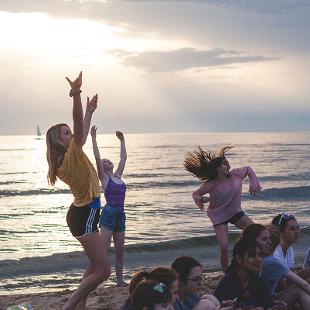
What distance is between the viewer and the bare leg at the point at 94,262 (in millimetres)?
5828

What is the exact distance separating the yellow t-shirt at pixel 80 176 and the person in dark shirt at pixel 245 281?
4.76ft

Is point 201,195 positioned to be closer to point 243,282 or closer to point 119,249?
point 119,249

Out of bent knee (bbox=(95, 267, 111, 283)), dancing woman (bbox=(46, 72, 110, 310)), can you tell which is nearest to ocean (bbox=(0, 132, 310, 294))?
bent knee (bbox=(95, 267, 111, 283))

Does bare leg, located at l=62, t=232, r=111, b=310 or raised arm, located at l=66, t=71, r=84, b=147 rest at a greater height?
raised arm, located at l=66, t=71, r=84, b=147

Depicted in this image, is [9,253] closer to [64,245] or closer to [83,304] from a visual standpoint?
[64,245]

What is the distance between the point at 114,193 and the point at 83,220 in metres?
2.57

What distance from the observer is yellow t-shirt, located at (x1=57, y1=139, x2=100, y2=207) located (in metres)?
5.71

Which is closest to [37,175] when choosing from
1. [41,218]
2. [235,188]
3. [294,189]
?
[294,189]

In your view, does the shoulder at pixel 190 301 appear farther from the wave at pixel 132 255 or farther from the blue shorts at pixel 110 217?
the wave at pixel 132 255

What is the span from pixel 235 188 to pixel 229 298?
2.87 meters

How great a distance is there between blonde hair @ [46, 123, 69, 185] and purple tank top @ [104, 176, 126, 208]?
255 cm

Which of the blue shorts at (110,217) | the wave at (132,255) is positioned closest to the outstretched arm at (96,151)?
the blue shorts at (110,217)

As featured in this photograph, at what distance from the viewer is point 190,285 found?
5.07 metres

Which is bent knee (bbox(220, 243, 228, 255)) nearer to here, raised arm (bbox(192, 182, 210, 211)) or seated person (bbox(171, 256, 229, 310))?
raised arm (bbox(192, 182, 210, 211))
